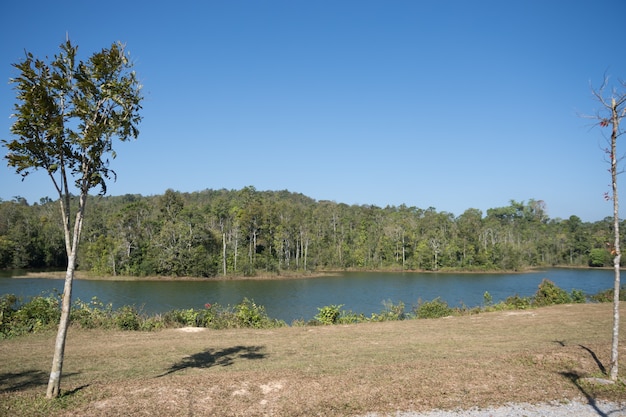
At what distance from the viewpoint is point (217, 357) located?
10.9 m

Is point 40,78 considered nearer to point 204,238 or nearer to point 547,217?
point 204,238

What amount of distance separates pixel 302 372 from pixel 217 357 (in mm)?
3003

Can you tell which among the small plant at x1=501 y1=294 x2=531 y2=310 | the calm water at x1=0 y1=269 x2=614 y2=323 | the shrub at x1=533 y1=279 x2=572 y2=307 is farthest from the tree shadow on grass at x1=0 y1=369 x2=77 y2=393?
the shrub at x1=533 y1=279 x2=572 y2=307

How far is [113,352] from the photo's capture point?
11430 millimetres

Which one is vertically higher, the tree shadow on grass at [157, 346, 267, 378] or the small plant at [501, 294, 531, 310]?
the tree shadow on grass at [157, 346, 267, 378]

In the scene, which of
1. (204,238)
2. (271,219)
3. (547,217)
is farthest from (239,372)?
(547,217)

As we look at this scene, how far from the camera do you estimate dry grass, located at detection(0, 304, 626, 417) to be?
279 inches

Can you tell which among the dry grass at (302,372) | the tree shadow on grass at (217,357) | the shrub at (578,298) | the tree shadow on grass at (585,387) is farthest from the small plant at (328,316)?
the shrub at (578,298)

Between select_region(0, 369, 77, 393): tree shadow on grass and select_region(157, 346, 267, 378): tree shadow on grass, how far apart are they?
2290mm

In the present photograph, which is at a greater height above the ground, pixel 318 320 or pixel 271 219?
pixel 271 219

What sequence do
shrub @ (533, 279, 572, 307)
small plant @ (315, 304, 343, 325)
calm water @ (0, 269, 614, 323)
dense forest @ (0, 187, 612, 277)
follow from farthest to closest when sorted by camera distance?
dense forest @ (0, 187, 612, 277) < calm water @ (0, 269, 614, 323) < shrub @ (533, 279, 572, 307) < small plant @ (315, 304, 343, 325)

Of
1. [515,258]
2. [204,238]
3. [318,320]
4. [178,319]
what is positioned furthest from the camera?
[515,258]

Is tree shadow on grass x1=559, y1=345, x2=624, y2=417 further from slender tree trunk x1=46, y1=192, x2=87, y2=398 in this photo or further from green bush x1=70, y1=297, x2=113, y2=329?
green bush x1=70, y1=297, x2=113, y2=329

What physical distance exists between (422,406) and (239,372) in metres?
3.94
